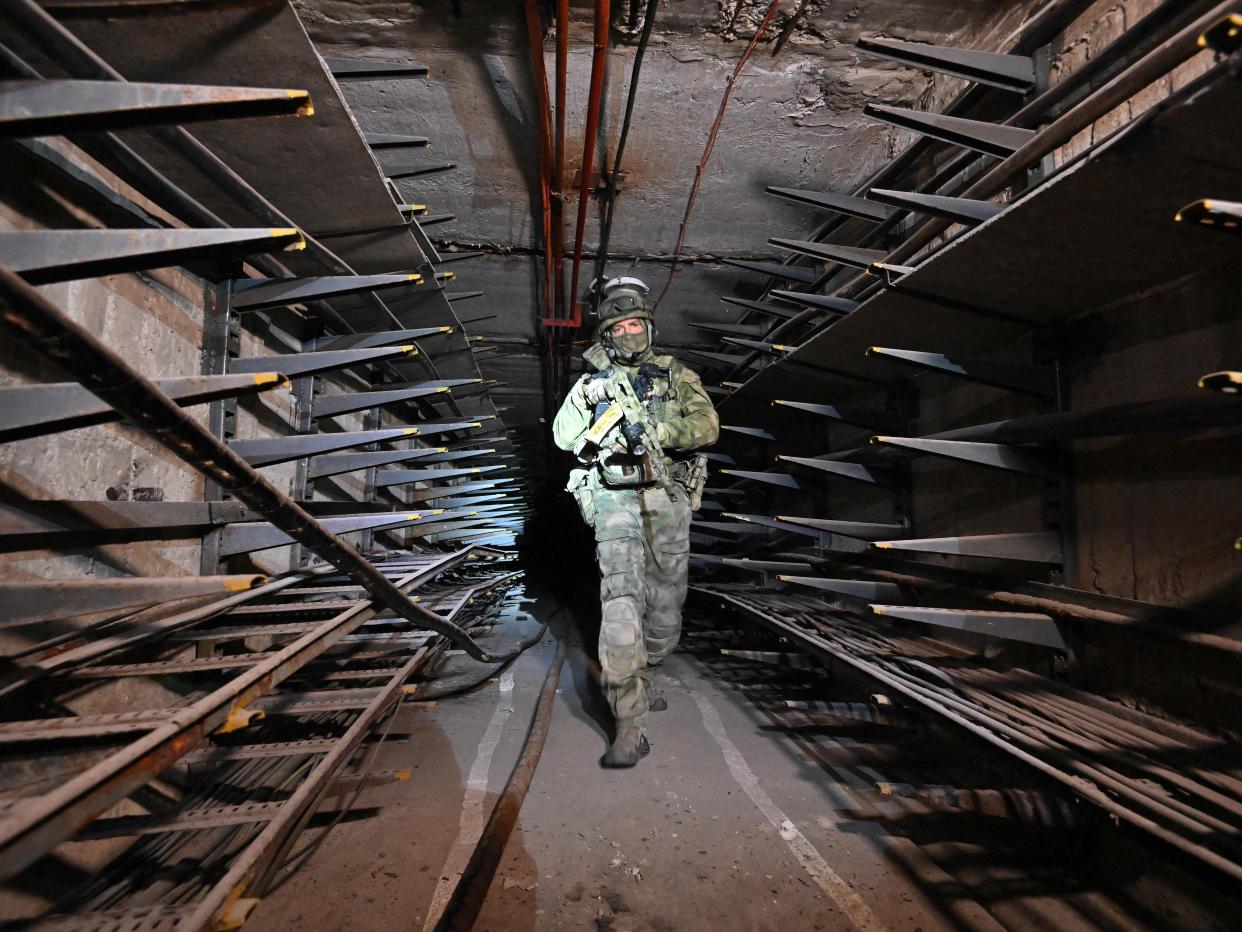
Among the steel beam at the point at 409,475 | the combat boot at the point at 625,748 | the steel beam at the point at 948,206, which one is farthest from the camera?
the steel beam at the point at 409,475

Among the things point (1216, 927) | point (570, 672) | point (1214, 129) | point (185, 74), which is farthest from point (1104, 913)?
point (185, 74)

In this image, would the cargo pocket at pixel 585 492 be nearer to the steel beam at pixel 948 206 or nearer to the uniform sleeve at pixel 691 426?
the uniform sleeve at pixel 691 426

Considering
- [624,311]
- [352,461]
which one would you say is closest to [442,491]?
[352,461]

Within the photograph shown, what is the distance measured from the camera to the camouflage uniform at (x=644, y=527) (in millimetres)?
3248

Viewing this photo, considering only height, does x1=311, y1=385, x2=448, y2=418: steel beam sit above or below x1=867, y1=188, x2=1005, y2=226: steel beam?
below

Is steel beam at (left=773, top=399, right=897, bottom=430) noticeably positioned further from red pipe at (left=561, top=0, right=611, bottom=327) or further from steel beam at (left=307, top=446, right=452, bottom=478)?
steel beam at (left=307, top=446, right=452, bottom=478)

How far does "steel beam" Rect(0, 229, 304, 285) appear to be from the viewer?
159 centimetres

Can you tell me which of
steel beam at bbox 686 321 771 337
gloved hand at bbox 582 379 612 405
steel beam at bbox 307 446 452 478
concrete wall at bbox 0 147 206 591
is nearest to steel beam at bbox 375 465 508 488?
steel beam at bbox 307 446 452 478

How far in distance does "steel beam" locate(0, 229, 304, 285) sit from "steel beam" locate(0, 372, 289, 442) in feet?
0.99

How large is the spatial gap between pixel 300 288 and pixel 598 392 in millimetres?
1745

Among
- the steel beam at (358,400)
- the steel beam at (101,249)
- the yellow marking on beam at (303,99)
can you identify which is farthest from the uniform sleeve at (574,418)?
A: the yellow marking on beam at (303,99)

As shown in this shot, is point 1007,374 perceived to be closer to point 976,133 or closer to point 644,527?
point 976,133

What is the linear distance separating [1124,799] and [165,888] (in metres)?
2.74

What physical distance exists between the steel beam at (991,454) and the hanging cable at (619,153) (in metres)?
2.13
